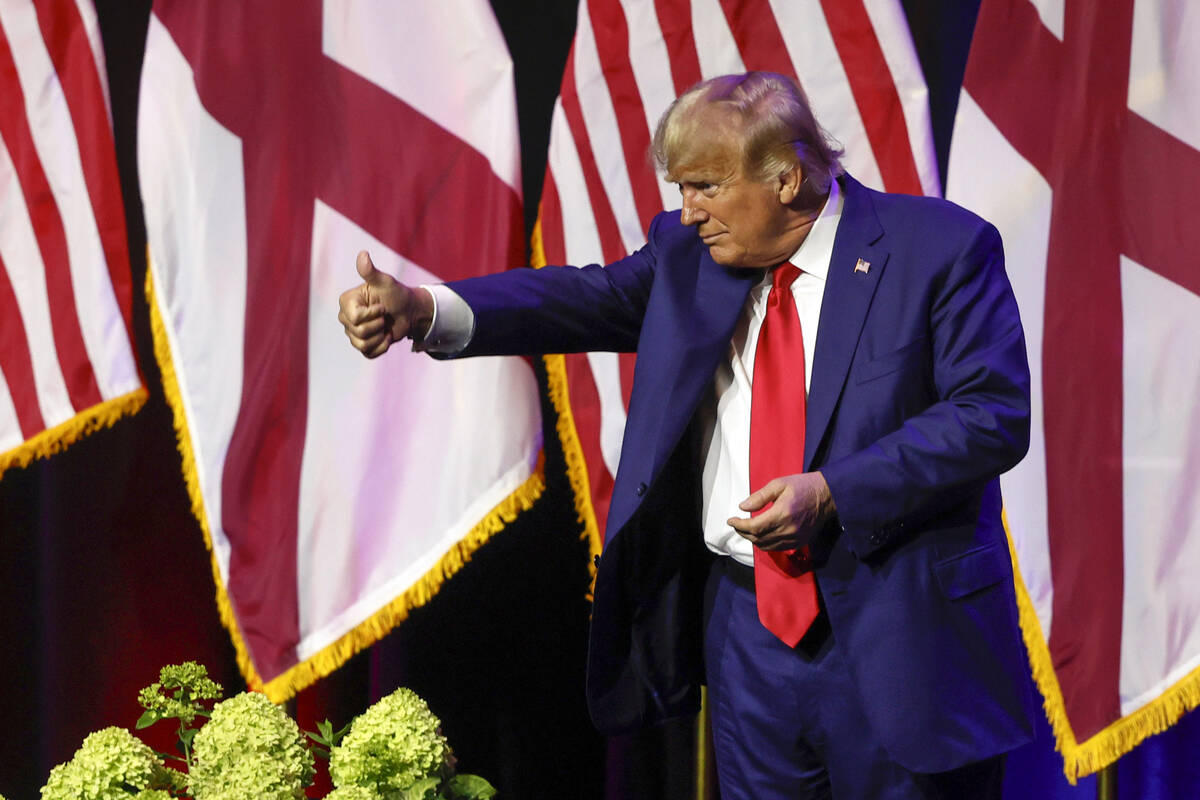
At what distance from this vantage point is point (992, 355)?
4.42 feet

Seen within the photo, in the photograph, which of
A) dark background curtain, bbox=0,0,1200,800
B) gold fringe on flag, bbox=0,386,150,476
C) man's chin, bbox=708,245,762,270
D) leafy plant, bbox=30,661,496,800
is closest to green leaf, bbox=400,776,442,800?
leafy plant, bbox=30,661,496,800

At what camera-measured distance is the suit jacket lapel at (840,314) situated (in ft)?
4.53

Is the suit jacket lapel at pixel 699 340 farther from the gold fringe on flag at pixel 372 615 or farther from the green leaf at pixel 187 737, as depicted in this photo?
the gold fringe on flag at pixel 372 615

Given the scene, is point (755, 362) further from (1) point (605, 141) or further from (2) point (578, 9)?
(2) point (578, 9)

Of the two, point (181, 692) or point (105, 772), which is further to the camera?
point (181, 692)

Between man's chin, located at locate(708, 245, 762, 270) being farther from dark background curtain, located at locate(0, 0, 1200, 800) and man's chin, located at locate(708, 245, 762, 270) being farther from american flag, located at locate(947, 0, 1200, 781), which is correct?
dark background curtain, located at locate(0, 0, 1200, 800)

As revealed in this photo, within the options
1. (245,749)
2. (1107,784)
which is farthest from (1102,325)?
(245,749)

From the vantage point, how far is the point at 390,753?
3.73 ft

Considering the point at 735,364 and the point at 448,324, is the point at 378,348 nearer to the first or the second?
the point at 448,324

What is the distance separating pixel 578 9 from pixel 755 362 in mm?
1249

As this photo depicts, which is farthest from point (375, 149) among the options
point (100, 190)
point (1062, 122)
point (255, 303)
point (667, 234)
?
point (1062, 122)

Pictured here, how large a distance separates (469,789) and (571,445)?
1.24 m

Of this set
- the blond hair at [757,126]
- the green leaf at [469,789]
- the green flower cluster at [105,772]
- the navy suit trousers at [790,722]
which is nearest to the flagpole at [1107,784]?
the navy suit trousers at [790,722]

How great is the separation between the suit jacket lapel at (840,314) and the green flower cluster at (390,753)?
0.54 metres
